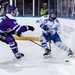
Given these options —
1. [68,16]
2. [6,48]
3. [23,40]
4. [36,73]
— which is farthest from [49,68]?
[23,40]

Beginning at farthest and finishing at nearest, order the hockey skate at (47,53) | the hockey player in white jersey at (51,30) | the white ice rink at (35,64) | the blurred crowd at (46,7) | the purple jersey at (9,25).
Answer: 1. the blurred crowd at (46,7)
2. the hockey skate at (47,53)
3. the hockey player in white jersey at (51,30)
4. the purple jersey at (9,25)
5. the white ice rink at (35,64)

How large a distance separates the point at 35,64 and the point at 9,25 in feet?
2.96

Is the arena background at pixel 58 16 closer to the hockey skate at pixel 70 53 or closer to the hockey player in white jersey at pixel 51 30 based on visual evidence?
the hockey skate at pixel 70 53

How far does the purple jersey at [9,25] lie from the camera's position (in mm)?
7082

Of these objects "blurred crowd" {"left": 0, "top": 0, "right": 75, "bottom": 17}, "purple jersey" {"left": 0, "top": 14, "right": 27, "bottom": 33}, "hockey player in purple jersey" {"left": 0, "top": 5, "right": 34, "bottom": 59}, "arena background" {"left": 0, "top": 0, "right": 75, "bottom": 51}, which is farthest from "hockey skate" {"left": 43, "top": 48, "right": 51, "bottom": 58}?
"blurred crowd" {"left": 0, "top": 0, "right": 75, "bottom": 17}

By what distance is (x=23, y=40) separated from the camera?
11039mm

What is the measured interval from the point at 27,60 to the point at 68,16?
288 centimetres

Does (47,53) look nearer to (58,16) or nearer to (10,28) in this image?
(10,28)

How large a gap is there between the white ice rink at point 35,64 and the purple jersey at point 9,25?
2.11ft

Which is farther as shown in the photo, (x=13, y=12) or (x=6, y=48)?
(x=6, y=48)

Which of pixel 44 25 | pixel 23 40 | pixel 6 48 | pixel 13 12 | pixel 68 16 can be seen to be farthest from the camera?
pixel 23 40

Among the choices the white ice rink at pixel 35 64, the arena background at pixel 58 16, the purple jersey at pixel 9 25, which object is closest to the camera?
the white ice rink at pixel 35 64

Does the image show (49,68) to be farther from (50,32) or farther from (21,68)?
(50,32)

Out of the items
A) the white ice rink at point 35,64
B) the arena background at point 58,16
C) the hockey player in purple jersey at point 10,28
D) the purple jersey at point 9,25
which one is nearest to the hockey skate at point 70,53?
the white ice rink at point 35,64
